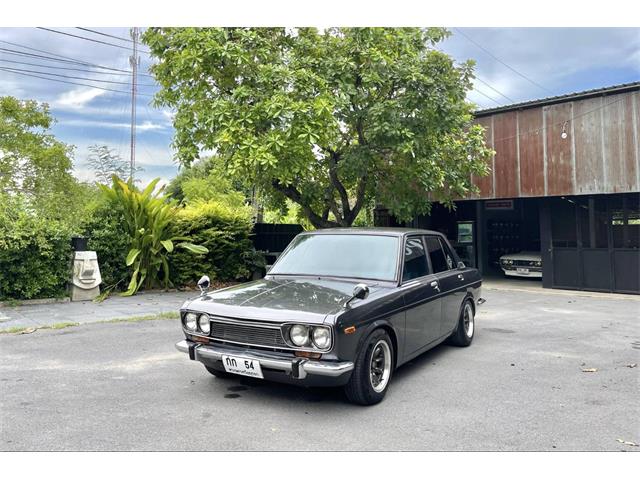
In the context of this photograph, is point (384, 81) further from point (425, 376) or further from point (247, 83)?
point (425, 376)

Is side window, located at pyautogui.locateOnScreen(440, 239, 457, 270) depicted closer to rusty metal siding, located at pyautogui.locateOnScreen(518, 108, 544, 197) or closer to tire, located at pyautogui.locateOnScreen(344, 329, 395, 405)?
tire, located at pyautogui.locateOnScreen(344, 329, 395, 405)

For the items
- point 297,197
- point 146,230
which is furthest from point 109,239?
point 297,197

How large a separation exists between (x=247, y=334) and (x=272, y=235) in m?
10.3

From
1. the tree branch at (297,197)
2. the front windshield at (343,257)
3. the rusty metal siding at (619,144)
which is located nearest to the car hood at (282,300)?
the front windshield at (343,257)

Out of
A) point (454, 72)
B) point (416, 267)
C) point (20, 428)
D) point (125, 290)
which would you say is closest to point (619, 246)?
point (454, 72)

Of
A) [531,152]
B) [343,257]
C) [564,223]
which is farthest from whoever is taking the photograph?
[564,223]

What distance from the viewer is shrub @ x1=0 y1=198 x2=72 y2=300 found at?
28.8 ft

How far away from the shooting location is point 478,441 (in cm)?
332

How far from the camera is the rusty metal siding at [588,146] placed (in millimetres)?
11531

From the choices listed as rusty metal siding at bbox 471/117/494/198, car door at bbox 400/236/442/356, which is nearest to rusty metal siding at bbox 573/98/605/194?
rusty metal siding at bbox 471/117/494/198

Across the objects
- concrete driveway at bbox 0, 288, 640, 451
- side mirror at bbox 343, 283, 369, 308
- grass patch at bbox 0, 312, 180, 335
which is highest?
side mirror at bbox 343, 283, 369, 308

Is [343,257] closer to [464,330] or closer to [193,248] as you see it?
[464,330]

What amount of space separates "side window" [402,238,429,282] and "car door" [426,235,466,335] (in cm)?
24

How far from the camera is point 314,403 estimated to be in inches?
159
